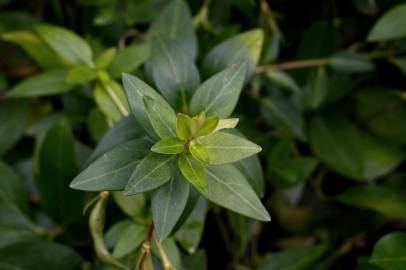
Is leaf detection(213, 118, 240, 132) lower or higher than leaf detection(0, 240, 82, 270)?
higher

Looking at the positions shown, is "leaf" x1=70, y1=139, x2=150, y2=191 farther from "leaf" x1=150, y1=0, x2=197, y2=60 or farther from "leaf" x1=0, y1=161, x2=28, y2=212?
"leaf" x1=0, y1=161, x2=28, y2=212

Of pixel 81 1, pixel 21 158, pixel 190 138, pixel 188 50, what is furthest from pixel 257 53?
pixel 21 158

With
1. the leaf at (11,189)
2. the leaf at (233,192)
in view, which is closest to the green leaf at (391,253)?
the leaf at (233,192)

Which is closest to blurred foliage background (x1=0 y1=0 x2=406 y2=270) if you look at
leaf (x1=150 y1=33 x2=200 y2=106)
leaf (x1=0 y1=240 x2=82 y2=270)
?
leaf (x1=0 y1=240 x2=82 y2=270)

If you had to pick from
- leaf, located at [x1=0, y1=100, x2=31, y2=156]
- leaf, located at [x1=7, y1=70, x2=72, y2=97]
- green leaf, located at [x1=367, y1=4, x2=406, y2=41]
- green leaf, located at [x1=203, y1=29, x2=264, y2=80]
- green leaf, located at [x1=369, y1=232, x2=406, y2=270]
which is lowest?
green leaf, located at [x1=369, y1=232, x2=406, y2=270]

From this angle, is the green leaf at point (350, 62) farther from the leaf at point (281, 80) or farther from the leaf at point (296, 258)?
the leaf at point (296, 258)

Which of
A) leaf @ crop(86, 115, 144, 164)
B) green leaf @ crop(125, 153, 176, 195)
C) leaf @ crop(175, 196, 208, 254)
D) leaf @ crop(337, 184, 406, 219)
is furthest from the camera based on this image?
leaf @ crop(337, 184, 406, 219)

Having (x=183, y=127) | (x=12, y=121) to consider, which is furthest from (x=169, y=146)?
(x=12, y=121)

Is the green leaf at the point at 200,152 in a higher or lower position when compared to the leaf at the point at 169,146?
lower
